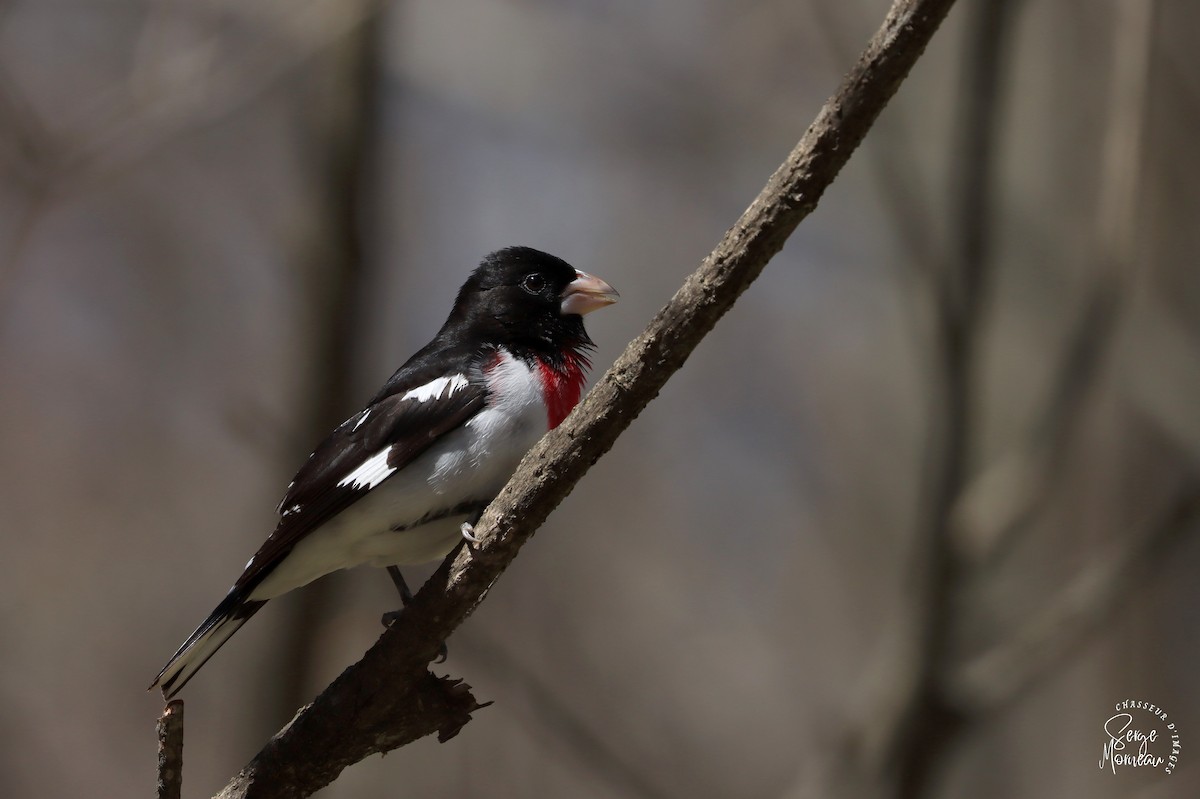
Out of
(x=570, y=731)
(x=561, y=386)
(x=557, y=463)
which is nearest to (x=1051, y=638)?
(x=570, y=731)

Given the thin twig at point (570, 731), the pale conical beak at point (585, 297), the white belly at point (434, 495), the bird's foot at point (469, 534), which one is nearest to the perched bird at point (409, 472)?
the white belly at point (434, 495)

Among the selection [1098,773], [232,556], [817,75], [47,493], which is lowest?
[1098,773]

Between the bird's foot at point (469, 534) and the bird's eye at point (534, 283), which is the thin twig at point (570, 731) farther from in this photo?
the bird's foot at point (469, 534)

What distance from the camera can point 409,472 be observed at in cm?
369

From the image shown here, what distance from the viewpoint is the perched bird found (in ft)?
11.8

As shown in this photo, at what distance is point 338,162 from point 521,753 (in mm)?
4396

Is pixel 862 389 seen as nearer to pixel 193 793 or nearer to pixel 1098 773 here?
pixel 1098 773

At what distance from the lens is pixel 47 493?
891 centimetres

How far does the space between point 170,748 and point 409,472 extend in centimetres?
120

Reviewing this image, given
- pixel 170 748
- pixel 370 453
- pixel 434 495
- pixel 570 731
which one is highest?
pixel 370 453

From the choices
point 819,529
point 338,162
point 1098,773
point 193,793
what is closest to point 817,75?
point 819,529

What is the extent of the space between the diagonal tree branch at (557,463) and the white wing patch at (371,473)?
667mm

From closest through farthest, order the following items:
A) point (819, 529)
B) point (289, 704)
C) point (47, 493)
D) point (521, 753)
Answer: point (289, 704) → point (521, 753) → point (47, 493) → point (819, 529)

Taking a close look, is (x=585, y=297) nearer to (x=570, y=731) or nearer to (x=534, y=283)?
(x=534, y=283)
